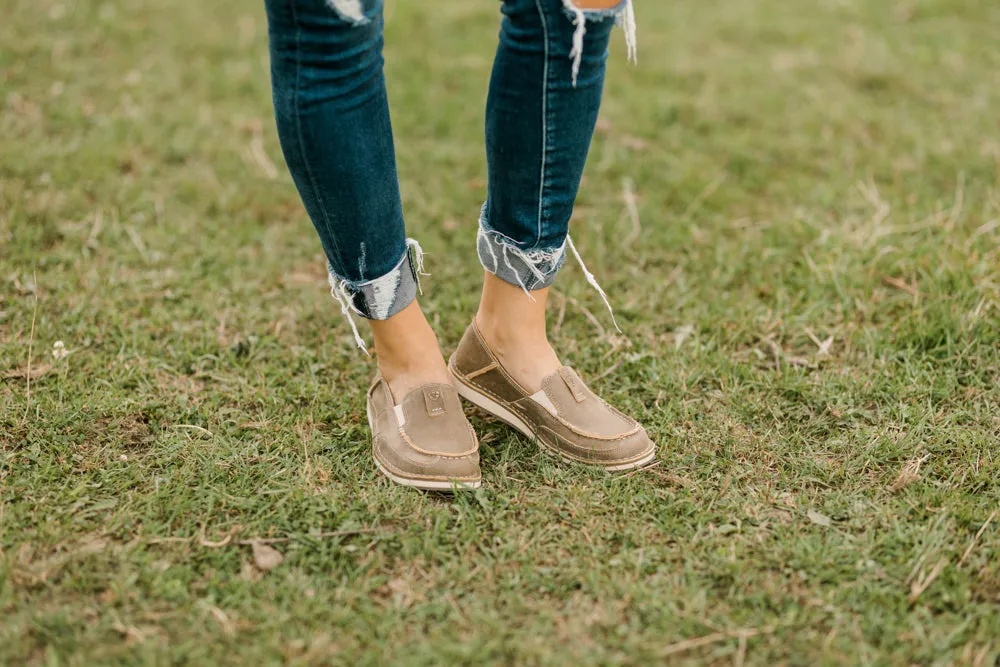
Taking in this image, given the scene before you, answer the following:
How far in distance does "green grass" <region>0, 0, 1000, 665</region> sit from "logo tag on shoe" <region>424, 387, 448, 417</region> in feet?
0.49

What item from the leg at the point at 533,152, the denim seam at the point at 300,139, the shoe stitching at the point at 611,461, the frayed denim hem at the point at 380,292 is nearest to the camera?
the denim seam at the point at 300,139

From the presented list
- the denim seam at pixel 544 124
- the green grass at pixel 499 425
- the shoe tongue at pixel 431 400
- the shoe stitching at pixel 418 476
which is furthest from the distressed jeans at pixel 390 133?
the green grass at pixel 499 425

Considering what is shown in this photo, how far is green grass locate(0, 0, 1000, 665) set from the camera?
1.24m

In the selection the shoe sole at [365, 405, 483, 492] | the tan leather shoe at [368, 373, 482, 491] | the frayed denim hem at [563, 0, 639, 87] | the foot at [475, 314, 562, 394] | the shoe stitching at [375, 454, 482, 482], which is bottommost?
the shoe sole at [365, 405, 483, 492]

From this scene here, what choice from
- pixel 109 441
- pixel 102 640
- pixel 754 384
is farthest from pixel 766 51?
pixel 102 640

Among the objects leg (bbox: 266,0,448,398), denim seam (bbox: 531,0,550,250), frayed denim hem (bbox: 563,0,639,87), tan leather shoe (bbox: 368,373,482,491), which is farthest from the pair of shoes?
frayed denim hem (bbox: 563,0,639,87)

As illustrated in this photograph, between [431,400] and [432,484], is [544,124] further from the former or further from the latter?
[432,484]

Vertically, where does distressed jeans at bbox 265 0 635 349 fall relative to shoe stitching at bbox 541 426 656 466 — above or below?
above

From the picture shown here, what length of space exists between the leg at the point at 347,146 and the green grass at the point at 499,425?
34cm

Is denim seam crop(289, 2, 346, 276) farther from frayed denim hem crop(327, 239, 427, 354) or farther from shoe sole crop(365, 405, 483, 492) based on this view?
shoe sole crop(365, 405, 483, 492)

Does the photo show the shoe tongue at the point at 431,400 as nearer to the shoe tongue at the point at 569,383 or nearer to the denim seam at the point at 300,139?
the shoe tongue at the point at 569,383

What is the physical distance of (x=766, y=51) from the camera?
3.38 metres

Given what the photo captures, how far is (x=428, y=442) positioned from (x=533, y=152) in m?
0.52

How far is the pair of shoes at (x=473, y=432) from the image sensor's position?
1.47m
